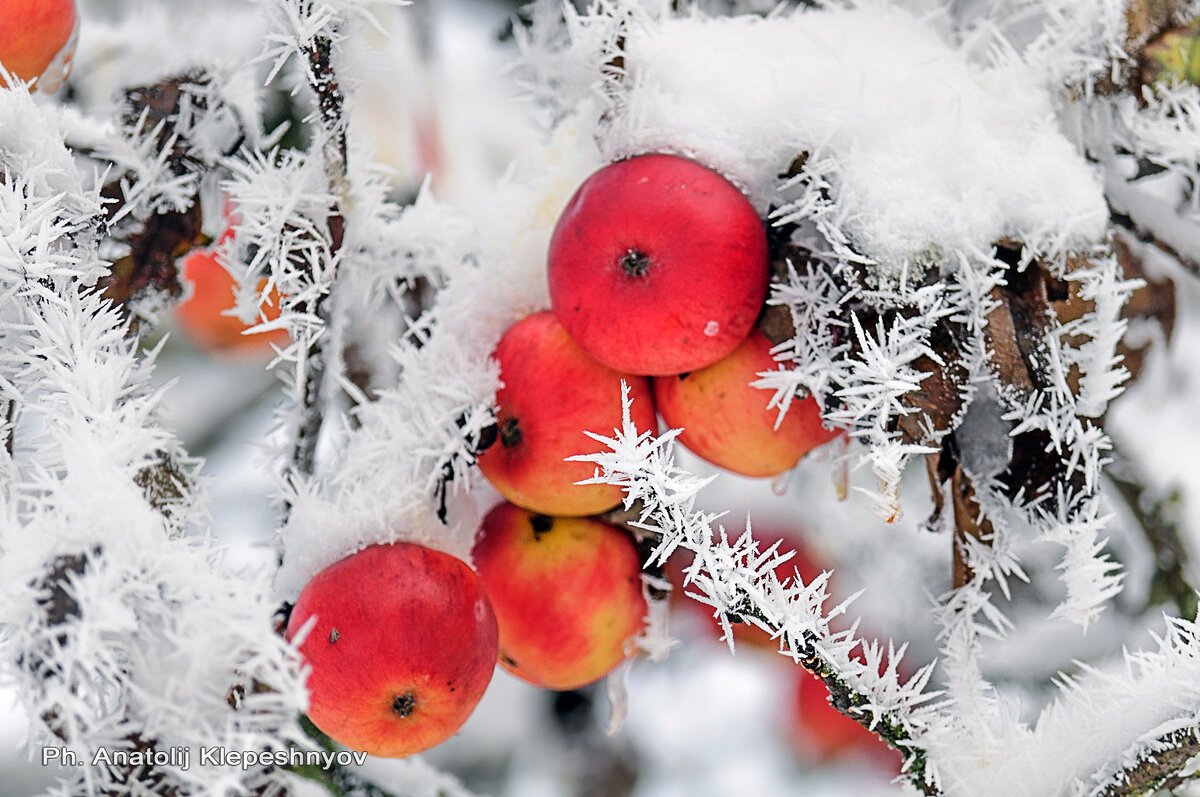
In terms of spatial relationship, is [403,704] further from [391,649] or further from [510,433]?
[510,433]

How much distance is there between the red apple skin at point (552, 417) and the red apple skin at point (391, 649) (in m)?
0.09

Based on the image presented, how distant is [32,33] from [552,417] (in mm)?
397

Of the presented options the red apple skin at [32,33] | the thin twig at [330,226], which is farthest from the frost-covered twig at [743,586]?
the red apple skin at [32,33]

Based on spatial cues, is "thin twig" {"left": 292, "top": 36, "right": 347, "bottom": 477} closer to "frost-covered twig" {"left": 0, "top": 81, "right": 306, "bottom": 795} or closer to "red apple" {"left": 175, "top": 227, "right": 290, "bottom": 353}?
"frost-covered twig" {"left": 0, "top": 81, "right": 306, "bottom": 795}

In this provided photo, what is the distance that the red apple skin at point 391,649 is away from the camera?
1.78 feet

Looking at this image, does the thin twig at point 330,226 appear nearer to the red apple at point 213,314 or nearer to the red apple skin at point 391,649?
the red apple skin at point 391,649

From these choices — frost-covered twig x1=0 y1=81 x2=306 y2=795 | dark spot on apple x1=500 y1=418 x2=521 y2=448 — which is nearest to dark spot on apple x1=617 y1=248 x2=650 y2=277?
dark spot on apple x1=500 y1=418 x2=521 y2=448

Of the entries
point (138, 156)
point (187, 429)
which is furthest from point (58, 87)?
point (187, 429)

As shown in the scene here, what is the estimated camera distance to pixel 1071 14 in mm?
655

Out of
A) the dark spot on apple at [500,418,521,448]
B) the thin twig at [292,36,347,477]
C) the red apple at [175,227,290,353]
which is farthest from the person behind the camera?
the red apple at [175,227,290,353]

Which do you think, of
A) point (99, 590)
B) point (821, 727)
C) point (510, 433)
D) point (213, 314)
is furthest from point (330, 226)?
point (821, 727)

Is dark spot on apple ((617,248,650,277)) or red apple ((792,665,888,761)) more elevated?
dark spot on apple ((617,248,650,277))

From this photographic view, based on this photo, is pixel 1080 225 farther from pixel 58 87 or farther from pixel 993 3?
pixel 58 87

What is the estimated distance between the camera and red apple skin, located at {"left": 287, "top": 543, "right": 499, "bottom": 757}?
1.78ft
